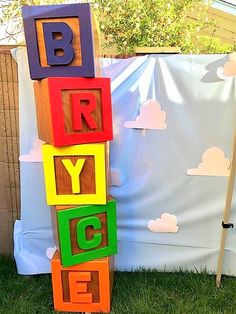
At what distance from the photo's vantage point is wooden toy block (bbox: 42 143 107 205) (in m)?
1.83

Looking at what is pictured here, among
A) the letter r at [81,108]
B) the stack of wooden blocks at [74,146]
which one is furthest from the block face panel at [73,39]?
the letter r at [81,108]

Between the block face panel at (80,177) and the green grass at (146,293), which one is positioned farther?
the green grass at (146,293)

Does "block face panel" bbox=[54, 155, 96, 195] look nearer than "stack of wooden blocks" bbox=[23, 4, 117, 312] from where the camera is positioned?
No

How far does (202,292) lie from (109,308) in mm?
641

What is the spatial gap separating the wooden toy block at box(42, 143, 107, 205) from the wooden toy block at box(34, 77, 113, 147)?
2.4 inches

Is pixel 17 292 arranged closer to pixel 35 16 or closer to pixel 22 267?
pixel 22 267

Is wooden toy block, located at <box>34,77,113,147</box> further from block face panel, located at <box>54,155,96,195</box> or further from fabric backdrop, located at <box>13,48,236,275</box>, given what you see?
fabric backdrop, located at <box>13,48,236,275</box>

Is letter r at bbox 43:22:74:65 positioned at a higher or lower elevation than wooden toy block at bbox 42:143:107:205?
higher

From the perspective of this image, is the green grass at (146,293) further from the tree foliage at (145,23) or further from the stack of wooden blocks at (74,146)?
the tree foliage at (145,23)

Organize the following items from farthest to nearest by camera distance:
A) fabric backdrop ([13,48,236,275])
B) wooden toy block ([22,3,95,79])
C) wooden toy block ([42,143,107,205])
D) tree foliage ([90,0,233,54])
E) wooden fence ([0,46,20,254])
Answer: tree foliage ([90,0,233,54]) → wooden fence ([0,46,20,254]) → fabric backdrop ([13,48,236,275]) → wooden toy block ([42,143,107,205]) → wooden toy block ([22,3,95,79])

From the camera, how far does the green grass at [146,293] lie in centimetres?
210

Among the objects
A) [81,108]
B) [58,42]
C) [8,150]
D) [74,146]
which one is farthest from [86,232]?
[58,42]

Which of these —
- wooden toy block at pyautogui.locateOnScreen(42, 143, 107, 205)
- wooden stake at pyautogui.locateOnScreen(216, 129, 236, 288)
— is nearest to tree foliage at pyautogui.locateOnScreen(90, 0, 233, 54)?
wooden stake at pyautogui.locateOnScreen(216, 129, 236, 288)

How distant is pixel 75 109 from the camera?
68.1 inches
